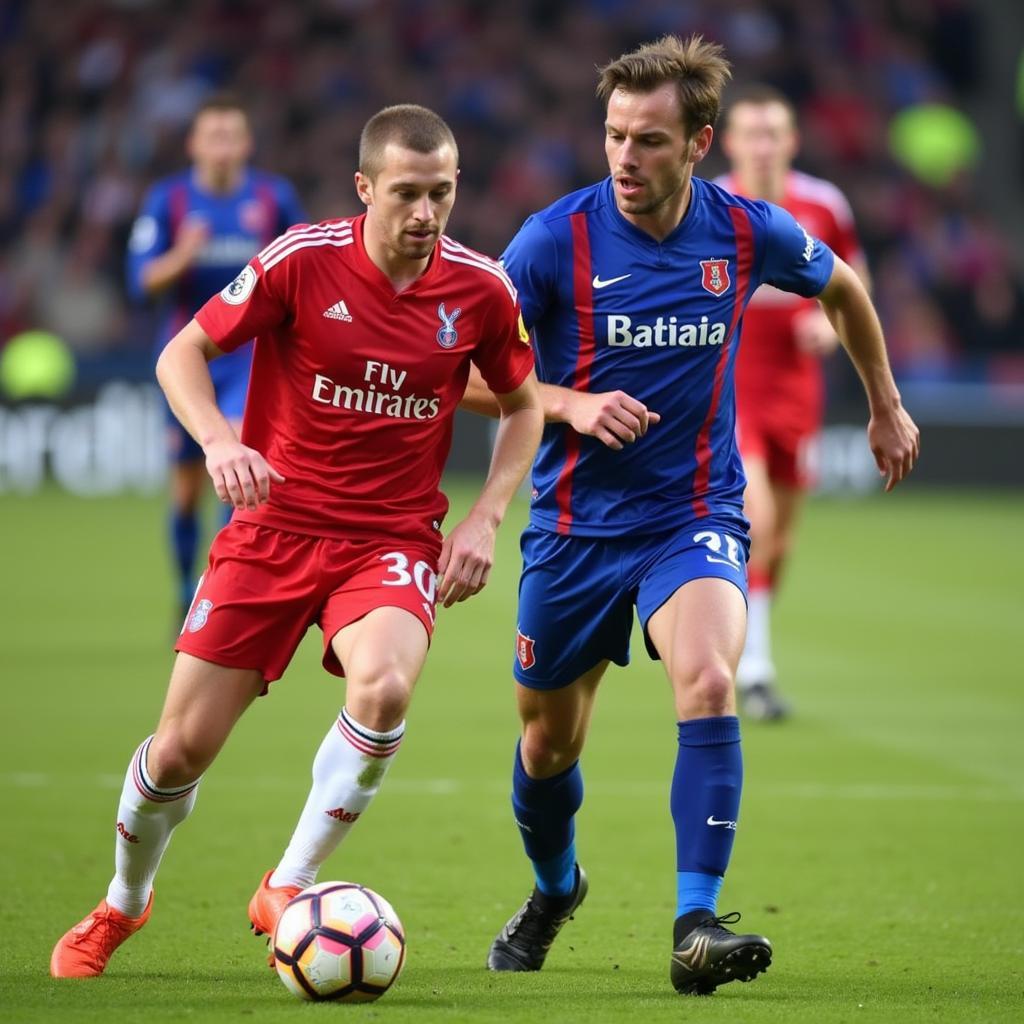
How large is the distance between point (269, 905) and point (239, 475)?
1.07 m

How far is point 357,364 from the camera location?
5.11 metres

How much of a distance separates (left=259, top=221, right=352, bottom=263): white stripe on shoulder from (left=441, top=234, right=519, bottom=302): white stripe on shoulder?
266 mm

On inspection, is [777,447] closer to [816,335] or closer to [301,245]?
[816,335]

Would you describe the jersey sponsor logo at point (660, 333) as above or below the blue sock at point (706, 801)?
above

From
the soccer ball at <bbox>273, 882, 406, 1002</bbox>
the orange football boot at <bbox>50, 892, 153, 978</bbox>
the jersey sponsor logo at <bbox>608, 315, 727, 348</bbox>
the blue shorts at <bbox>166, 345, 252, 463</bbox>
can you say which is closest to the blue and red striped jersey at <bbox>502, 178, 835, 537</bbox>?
the jersey sponsor logo at <bbox>608, 315, 727, 348</bbox>

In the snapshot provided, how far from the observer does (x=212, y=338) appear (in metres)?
5.03

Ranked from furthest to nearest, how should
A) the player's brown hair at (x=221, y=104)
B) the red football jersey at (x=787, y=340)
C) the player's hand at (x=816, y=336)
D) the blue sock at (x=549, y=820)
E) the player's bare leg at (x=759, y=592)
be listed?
the player's brown hair at (x=221, y=104)
the red football jersey at (x=787, y=340)
the player's bare leg at (x=759, y=592)
the player's hand at (x=816, y=336)
the blue sock at (x=549, y=820)

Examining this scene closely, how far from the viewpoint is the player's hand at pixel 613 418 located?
16.7ft

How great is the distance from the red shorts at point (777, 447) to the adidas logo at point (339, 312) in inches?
193

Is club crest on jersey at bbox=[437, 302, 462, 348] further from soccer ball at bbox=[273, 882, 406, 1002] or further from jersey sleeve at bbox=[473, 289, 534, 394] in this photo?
soccer ball at bbox=[273, 882, 406, 1002]

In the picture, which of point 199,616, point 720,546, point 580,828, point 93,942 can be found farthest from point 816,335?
point 93,942

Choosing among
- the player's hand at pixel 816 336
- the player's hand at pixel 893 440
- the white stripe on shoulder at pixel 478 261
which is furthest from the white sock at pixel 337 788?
the player's hand at pixel 816 336

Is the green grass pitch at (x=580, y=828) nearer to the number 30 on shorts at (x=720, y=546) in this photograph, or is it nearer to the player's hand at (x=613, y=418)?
Result: the number 30 on shorts at (x=720, y=546)

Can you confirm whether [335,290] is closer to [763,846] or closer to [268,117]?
[763,846]
